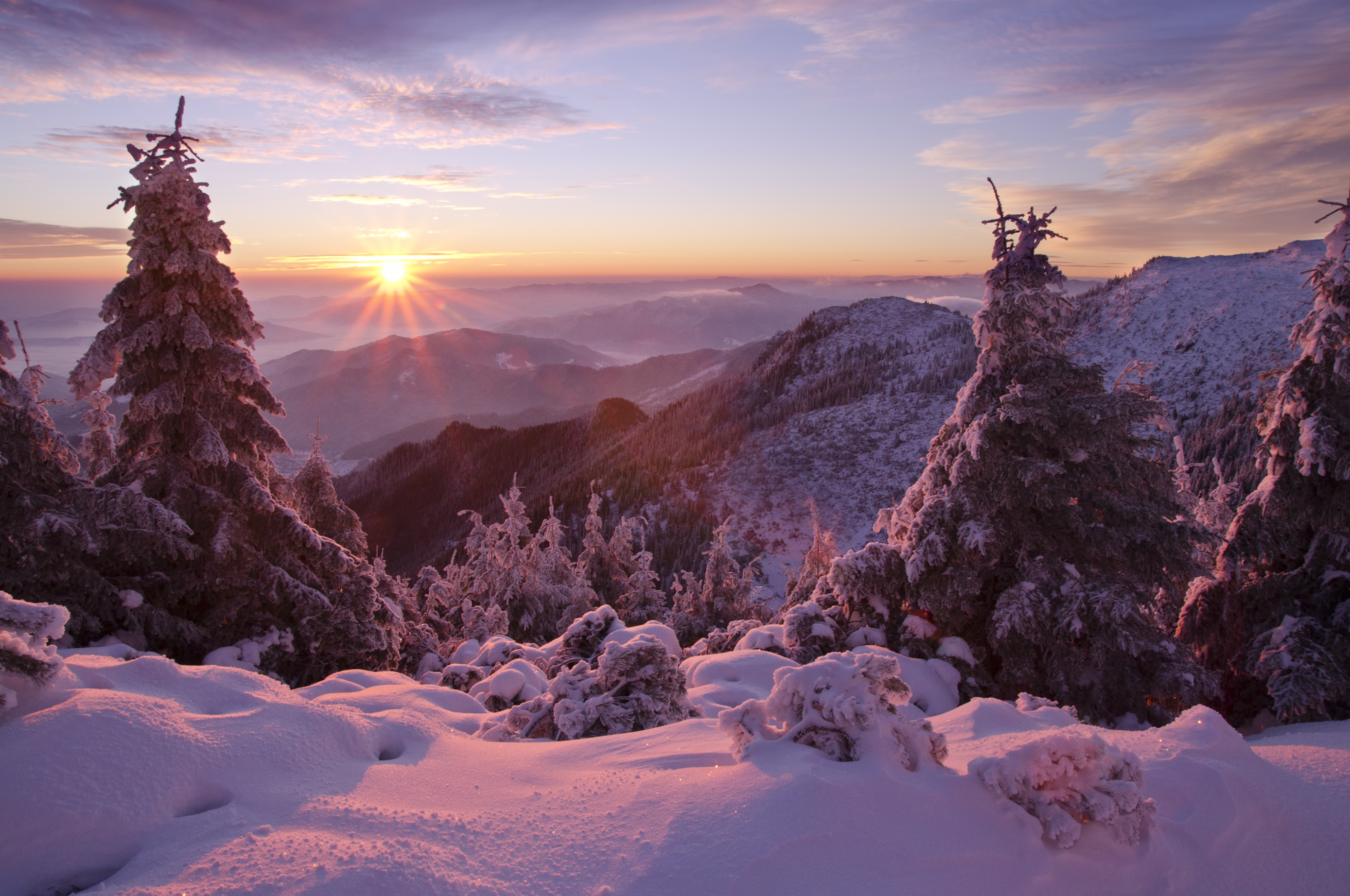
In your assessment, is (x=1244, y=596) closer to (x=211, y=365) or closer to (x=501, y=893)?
(x=501, y=893)

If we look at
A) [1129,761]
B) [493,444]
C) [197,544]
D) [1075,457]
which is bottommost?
[493,444]

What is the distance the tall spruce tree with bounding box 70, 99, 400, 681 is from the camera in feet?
35.3

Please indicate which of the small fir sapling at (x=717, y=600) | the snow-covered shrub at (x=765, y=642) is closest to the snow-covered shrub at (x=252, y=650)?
the snow-covered shrub at (x=765, y=642)

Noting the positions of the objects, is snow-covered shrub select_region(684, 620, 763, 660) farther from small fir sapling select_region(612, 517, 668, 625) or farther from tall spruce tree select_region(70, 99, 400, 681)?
small fir sapling select_region(612, 517, 668, 625)

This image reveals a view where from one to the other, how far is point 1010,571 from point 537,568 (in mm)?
18755

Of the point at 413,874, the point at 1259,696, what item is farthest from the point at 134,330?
the point at 1259,696

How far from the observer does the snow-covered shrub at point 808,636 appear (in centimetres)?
1117

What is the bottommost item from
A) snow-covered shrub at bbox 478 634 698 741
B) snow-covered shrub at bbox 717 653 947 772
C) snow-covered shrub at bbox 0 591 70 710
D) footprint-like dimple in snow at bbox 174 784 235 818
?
snow-covered shrub at bbox 478 634 698 741

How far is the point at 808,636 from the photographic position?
37.4 feet

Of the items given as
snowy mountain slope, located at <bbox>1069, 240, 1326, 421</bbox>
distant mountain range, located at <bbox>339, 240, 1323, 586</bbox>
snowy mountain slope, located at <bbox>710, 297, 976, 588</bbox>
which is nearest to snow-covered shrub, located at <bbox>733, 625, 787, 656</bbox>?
snowy mountain slope, located at <bbox>710, 297, 976, 588</bbox>

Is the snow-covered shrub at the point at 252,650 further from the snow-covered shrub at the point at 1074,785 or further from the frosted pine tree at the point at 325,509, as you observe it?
the snow-covered shrub at the point at 1074,785

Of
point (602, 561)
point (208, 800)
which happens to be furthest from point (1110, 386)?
point (208, 800)

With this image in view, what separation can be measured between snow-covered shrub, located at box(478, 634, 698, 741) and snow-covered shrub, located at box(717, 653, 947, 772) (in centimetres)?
209

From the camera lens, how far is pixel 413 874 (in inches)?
146
